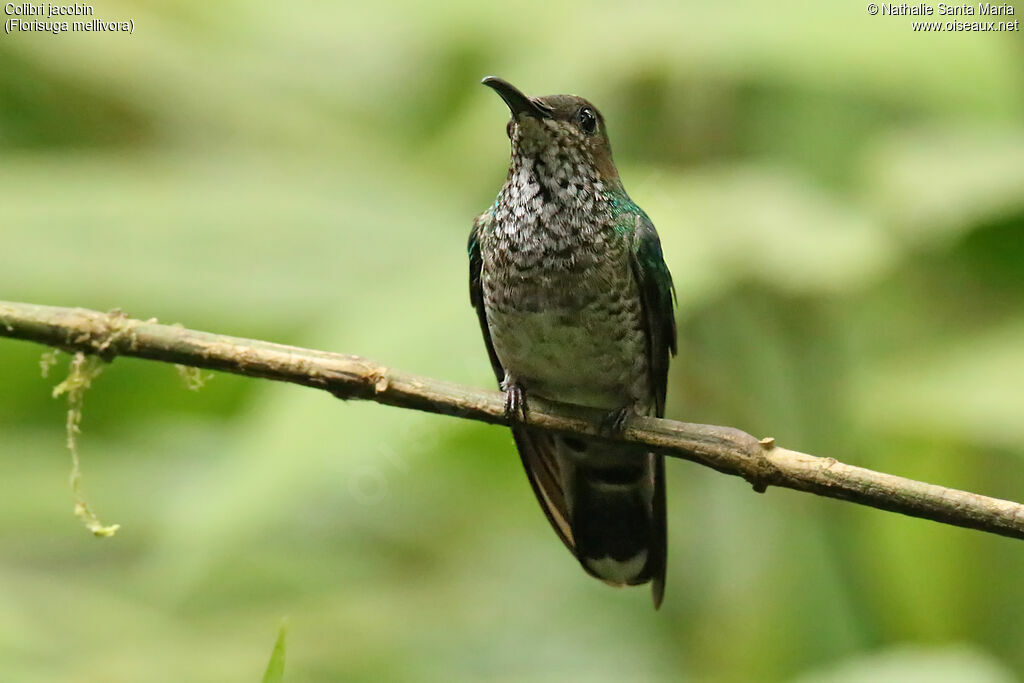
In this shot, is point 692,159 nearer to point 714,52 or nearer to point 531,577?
point 714,52

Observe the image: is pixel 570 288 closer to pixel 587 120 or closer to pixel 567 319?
pixel 567 319

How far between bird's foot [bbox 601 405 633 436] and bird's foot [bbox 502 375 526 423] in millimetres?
204

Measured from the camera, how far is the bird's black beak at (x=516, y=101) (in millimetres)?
2816

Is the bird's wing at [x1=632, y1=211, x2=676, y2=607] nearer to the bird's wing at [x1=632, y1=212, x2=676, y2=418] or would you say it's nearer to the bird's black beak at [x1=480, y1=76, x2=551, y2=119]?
the bird's wing at [x1=632, y1=212, x2=676, y2=418]

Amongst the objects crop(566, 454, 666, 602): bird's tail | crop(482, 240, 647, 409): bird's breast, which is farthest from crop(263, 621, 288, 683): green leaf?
crop(566, 454, 666, 602): bird's tail

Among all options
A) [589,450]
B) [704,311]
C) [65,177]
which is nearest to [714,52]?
[704,311]

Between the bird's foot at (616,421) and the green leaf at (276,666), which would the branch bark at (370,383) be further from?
the green leaf at (276,666)

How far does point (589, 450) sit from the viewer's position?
3.70 meters

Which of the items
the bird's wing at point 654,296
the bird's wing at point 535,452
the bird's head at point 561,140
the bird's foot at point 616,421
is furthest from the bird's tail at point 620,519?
the bird's head at point 561,140

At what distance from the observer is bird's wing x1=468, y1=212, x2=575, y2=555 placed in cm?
343

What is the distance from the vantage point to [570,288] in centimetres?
321

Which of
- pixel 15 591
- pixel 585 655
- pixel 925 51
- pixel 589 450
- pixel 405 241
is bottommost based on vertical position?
pixel 585 655

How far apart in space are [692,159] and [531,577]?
1.84 meters

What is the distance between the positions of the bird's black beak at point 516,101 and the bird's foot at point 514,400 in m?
0.71
